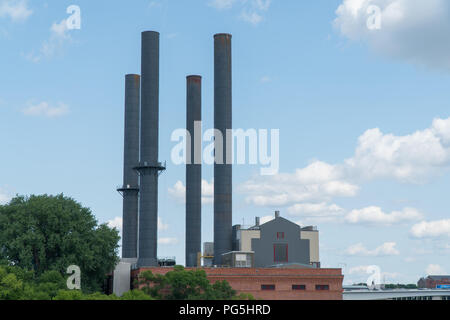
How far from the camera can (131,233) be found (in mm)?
104750

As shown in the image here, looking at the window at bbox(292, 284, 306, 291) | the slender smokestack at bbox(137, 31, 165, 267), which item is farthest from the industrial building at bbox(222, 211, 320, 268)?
the slender smokestack at bbox(137, 31, 165, 267)

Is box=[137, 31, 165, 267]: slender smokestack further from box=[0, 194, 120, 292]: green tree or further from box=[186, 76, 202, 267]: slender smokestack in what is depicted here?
box=[0, 194, 120, 292]: green tree

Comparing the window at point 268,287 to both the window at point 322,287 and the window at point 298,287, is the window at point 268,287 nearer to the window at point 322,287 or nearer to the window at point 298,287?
the window at point 298,287

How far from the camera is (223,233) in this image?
86250 millimetres

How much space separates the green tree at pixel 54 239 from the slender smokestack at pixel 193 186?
21.9 metres

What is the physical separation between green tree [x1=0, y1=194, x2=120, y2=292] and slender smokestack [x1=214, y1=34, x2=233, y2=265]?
1610 cm

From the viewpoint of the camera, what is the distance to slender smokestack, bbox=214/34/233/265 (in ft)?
283

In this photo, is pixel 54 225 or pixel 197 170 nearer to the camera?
pixel 54 225

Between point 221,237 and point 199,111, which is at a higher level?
point 199,111
